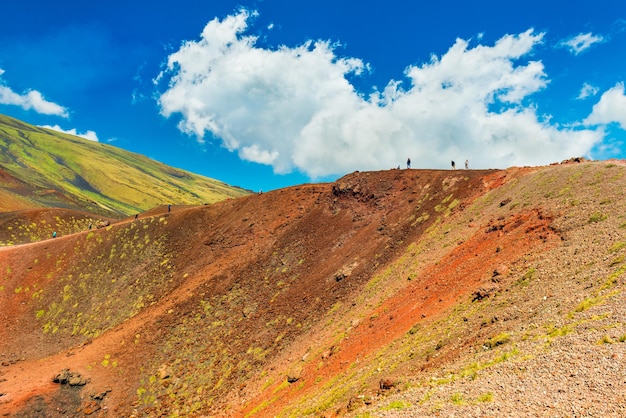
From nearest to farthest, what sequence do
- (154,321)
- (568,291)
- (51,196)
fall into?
(568,291), (154,321), (51,196)

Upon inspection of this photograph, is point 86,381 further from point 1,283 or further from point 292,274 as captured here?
point 1,283

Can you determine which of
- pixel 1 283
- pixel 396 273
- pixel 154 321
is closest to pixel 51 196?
pixel 1 283

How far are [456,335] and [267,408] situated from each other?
1436 centimetres

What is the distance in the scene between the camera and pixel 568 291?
1997cm

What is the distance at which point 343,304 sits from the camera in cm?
3772

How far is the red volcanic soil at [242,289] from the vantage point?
3022 cm

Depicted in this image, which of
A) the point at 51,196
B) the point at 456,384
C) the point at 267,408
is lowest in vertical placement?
the point at 267,408

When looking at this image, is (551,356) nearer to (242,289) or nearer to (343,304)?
(343,304)

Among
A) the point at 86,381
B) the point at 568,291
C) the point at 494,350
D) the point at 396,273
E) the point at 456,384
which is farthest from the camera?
the point at 86,381

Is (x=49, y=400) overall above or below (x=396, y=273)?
below

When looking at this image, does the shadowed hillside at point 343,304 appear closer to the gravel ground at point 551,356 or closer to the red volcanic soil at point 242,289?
the gravel ground at point 551,356

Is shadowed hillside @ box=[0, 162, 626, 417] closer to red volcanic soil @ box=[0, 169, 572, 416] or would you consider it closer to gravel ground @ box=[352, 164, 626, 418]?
gravel ground @ box=[352, 164, 626, 418]

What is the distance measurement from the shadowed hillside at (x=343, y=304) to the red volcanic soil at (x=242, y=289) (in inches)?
9.0

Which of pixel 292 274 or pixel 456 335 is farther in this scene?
pixel 292 274
